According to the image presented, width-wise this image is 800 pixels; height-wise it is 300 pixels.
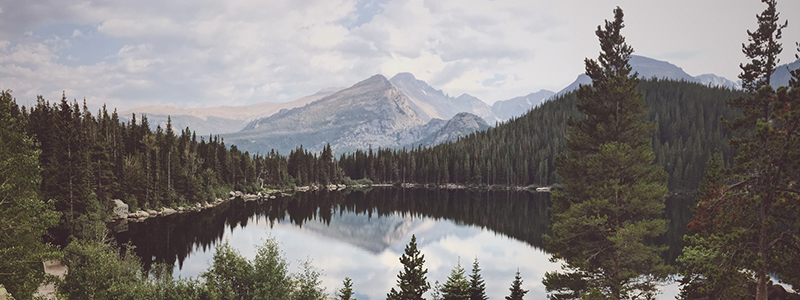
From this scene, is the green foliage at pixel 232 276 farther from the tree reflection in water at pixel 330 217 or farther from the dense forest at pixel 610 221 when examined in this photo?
the tree reflection in water at pixel 330 217

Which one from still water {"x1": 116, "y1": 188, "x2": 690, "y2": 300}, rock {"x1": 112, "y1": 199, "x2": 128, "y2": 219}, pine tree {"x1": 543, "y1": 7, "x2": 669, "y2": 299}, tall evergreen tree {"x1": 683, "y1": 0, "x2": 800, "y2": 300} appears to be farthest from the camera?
rock {"x1": 112, "y1": 199, "x2": 128, "y2": 219}

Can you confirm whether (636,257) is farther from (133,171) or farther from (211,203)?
(211,203)

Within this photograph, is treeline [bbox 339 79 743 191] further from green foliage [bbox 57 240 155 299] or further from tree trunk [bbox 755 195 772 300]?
green foliage [bbox 57 240 155 299]

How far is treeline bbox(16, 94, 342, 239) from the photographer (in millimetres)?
51344

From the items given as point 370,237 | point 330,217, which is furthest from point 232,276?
point 330,217

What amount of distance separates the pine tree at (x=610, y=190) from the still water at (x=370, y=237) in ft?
54.7

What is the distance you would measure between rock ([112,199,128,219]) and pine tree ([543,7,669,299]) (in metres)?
68.2

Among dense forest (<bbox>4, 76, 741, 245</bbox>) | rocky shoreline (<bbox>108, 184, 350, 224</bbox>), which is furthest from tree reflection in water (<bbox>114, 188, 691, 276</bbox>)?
dense forest (<bbox>4, 76, 741, 245</bbox>)

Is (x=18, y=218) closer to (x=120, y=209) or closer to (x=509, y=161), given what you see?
(x=120, y=209)

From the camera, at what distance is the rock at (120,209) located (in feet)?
225

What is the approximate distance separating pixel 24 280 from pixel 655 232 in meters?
30.7

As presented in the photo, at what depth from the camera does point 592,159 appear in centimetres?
2338

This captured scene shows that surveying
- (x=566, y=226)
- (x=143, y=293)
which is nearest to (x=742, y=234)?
(x=566, y=226)

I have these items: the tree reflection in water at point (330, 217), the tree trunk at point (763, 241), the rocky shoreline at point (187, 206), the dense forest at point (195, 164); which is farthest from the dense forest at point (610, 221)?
the rocky shoreline at point (187, 206)
